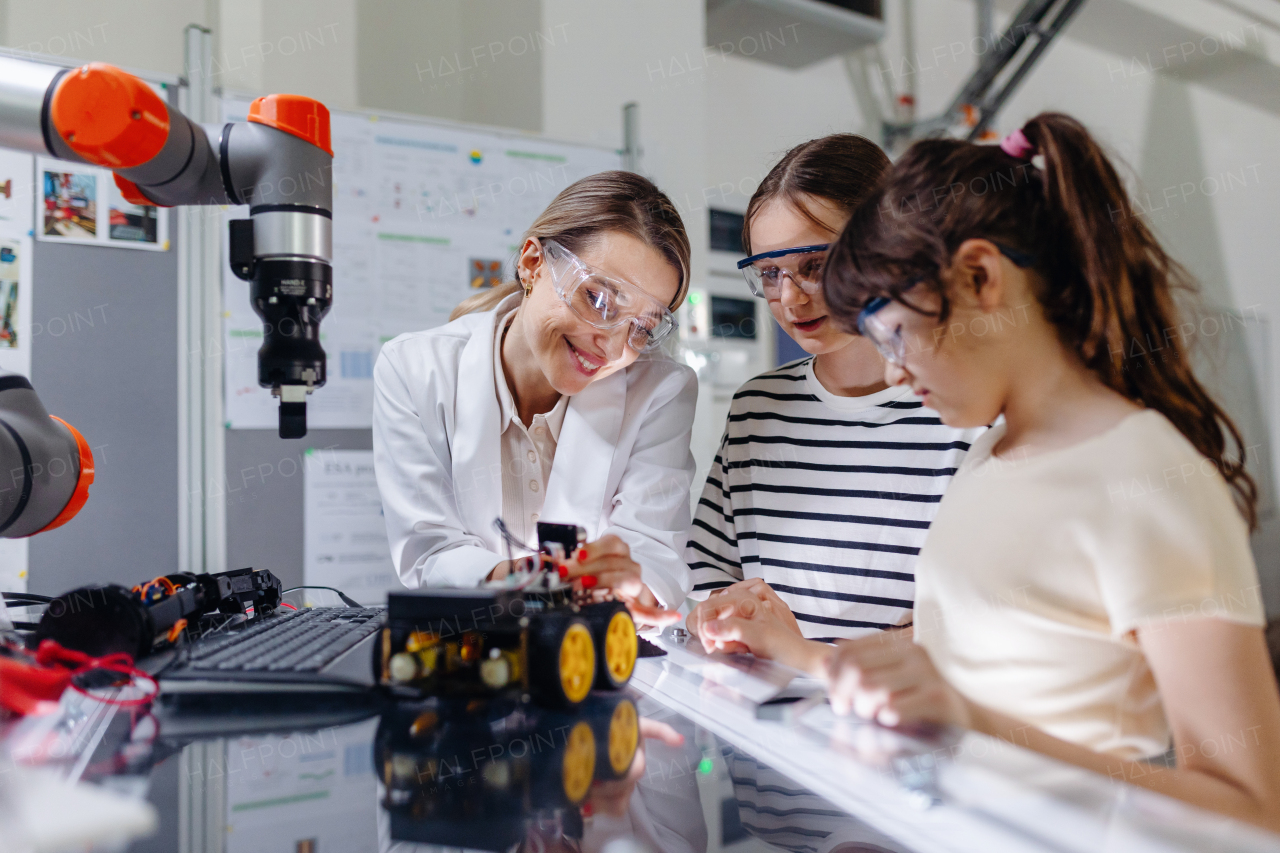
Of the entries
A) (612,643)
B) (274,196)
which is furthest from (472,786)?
(274,196)

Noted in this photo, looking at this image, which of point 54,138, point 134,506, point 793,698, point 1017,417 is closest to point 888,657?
point 793,698

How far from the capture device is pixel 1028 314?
0.72 metres

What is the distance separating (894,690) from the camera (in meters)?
0.55

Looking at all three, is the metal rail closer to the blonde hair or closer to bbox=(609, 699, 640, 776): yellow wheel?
the blonde hair

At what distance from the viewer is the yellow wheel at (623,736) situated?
0.52 metres

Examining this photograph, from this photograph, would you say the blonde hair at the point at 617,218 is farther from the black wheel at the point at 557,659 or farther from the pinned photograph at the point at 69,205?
the pinned photograph at the point at 69,205

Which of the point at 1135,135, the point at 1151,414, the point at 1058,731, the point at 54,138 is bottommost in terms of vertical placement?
the point at 1058,731

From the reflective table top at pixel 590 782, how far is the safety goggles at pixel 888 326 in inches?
11.5

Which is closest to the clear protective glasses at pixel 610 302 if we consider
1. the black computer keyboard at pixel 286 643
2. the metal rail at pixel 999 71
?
the black computer keyboard at pixel 286 643

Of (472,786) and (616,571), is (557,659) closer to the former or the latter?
(472,786)

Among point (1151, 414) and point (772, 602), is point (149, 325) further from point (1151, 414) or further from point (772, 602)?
point (1151, 414)

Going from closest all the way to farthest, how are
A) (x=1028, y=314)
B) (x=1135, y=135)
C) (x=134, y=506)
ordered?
(x=1028, y=314)
(x=134, y=506)
(x=1135, y=135)

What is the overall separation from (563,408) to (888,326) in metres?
0.69

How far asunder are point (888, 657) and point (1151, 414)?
0.28m
